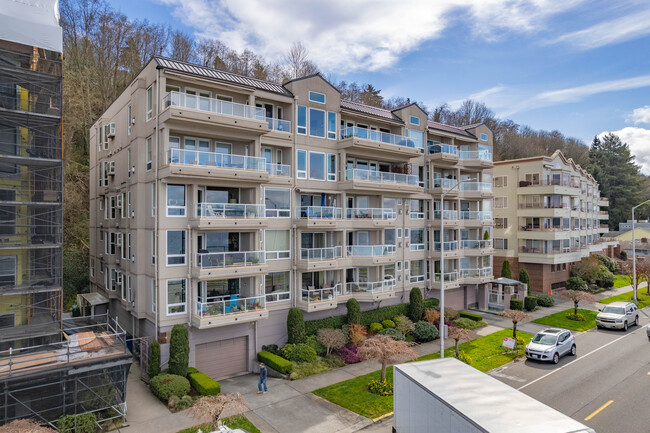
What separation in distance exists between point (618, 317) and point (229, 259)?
2710cm

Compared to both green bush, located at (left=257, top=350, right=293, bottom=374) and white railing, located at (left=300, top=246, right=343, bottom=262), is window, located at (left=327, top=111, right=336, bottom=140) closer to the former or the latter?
white railing, located at (left=300, top=246, right=343, bottom=262)

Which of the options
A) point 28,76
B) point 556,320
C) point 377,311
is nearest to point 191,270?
point 28,76

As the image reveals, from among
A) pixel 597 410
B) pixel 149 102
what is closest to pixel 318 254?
pixel 149 102

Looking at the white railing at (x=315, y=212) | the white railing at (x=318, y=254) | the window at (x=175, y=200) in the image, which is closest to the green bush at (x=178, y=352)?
the window at (x=175, y=200)

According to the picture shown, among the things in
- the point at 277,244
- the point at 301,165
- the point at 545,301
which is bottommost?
the point at 545,301

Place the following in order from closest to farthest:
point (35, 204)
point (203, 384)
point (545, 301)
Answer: point (35, 204) → point (203, 384) → point (545, 301)

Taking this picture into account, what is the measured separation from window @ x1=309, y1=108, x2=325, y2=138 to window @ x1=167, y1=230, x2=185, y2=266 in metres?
9.94

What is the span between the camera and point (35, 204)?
1630cm

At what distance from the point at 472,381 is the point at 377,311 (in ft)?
47.7

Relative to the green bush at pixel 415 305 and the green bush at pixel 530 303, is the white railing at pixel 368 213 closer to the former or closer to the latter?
the green bush at pixel 415 305

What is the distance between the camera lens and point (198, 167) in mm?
18750

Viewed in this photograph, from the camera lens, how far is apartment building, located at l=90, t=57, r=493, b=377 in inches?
752

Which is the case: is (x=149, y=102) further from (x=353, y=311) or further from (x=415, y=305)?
(x=415, y=305)

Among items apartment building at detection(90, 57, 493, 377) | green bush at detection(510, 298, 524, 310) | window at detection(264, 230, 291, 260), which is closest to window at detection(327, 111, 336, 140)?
apartment building at detection(90, 57, 493, 377)
